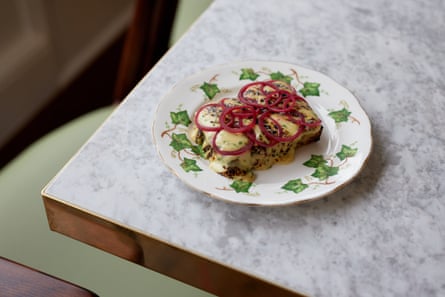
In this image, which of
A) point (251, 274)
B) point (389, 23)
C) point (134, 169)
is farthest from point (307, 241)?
point (389, 23)

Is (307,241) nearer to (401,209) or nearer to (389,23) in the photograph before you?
(401,209)

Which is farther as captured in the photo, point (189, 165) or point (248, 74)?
point (248, 74)

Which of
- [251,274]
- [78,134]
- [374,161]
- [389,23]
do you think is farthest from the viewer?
[78,134]

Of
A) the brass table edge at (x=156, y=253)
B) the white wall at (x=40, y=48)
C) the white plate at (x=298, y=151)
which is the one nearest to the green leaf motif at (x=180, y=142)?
the white plate at (x=298, y=151)

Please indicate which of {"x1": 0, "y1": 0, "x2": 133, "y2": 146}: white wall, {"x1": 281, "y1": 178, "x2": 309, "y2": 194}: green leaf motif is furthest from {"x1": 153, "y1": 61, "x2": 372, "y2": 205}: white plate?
{"x1": 0, "y1": 0, "x2": 133, "y2": 146}: white wall

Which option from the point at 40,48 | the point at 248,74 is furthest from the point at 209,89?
the point at 40,48

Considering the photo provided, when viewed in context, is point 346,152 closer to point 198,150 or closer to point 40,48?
point 198,150
